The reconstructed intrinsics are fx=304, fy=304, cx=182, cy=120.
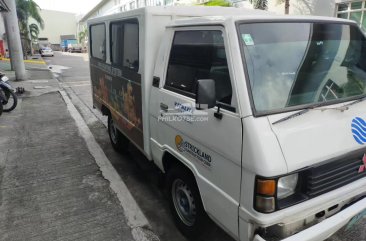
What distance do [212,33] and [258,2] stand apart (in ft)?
37.9

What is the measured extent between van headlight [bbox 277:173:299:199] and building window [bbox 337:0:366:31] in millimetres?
10724

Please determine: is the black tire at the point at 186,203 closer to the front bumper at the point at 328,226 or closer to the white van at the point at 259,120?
the white van at the point at 259,120

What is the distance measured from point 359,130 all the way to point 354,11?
10624 mm

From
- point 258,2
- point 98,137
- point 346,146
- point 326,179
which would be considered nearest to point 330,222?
point 326,179

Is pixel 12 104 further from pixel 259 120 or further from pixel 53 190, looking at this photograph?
pixel 259 120

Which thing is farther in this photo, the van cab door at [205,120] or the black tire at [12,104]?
the black tire at [12,104]

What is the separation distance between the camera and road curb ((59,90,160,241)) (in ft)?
10.3

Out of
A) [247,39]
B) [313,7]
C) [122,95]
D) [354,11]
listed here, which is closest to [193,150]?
[247,39]

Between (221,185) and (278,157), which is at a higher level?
(278,157)

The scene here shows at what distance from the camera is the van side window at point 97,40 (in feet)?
16.5

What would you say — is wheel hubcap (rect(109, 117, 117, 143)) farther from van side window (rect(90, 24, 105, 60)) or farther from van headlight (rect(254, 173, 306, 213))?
van headlight (rect(254, 173, 306, 213))

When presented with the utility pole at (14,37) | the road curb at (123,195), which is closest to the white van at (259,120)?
the road curb at (123,195)

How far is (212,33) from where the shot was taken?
8.16 ft

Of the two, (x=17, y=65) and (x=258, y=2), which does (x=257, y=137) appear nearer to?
(x=258, y=2)
